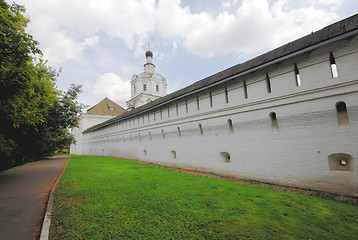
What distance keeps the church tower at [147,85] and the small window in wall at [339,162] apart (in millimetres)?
39055

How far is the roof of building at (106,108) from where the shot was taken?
43.8 metres

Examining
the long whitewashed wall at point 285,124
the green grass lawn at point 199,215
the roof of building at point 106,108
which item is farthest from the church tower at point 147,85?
the green grass lawn at point 199,215

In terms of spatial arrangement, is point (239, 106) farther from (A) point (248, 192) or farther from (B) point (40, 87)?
(B) point (40, 87)

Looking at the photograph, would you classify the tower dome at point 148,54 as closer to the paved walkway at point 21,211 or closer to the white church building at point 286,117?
the white church building at point 286,117

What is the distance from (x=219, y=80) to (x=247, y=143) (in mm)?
3595

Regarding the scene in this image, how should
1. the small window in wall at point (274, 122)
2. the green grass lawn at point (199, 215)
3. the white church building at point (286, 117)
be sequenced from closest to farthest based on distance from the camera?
the green grass lawn at point (199, 215) → the white church building at point (286, 117) → the small window in wall at point (274, 122)

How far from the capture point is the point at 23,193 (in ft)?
23.7

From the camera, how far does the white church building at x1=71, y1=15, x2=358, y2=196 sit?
19.5 ft

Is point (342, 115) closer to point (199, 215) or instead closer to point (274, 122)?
point (274, 122)

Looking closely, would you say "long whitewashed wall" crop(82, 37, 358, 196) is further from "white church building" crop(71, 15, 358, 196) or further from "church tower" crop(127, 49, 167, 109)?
"church tower" crop(127, 49, 167, 109)

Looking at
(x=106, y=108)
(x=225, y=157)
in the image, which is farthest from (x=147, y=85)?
(x=225, y=157)

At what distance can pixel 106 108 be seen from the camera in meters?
45.0

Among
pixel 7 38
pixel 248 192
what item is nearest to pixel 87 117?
pixel 7 38

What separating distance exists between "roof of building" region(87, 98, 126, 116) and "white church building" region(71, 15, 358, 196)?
118 feet
